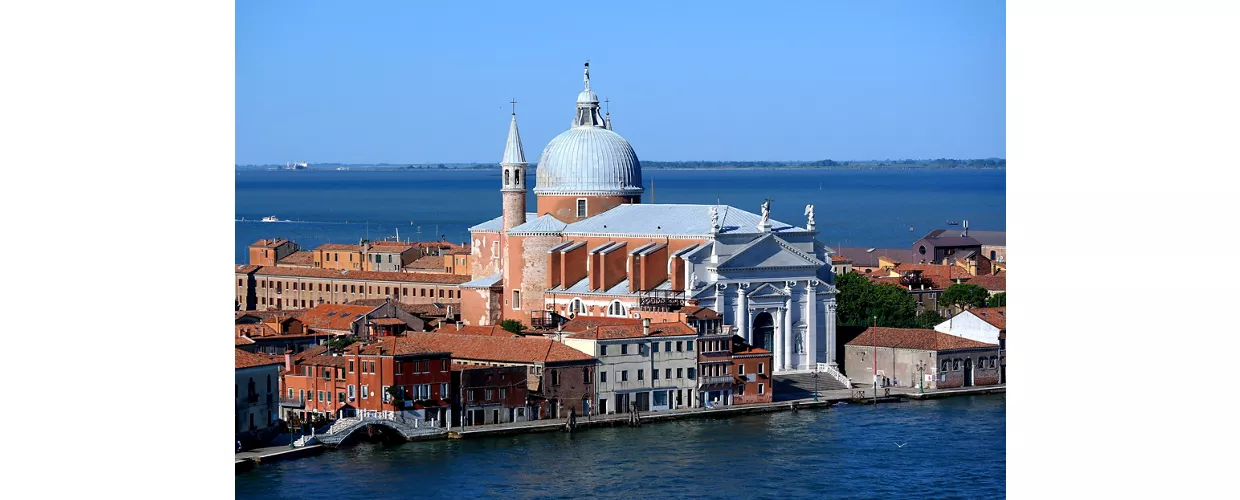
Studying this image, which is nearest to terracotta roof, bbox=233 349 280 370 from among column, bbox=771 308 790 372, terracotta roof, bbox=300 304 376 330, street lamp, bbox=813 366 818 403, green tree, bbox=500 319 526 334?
green tree, bbox=500 319 526 334

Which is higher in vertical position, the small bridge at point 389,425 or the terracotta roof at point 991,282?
the terracotta roof at point 991,282

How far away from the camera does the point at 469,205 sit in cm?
4775

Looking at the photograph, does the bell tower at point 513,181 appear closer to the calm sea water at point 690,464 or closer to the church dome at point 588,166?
the church dome at point 588,166

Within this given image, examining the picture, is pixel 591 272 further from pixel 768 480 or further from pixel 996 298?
pixel 768 480

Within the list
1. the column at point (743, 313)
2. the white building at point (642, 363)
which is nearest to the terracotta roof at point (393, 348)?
the white building at point (642, 363)

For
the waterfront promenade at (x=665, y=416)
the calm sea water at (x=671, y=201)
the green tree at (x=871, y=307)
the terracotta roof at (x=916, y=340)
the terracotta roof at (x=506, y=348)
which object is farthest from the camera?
the calm sea water at (x=671, y=201)

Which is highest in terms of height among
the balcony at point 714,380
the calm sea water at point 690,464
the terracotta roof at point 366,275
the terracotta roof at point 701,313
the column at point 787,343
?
the terracotta roof at point 366,275

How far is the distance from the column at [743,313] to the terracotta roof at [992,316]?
151 cm

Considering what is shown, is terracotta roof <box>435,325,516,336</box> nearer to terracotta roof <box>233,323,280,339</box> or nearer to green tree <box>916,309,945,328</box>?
terracotta roof <box>233,323,280,339</box>

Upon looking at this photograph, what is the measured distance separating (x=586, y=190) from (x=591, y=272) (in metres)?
1.55

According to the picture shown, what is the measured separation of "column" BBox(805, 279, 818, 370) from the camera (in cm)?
1527

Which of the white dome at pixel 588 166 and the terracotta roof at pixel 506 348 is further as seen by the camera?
the white dome at pixel 588 166

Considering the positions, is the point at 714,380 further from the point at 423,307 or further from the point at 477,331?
the point at 423,307

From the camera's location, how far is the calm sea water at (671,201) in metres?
36.5
